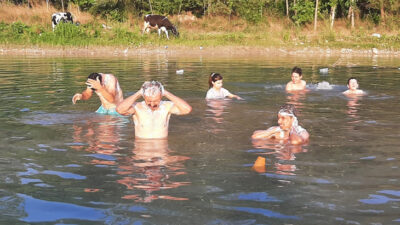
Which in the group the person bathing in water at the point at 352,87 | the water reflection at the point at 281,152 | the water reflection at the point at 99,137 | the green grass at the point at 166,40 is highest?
the green grass at the point at 166,40

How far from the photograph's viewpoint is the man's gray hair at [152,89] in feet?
24.8

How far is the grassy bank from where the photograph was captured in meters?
30.2

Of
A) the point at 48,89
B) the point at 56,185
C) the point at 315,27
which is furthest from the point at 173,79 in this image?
the point at 315,27

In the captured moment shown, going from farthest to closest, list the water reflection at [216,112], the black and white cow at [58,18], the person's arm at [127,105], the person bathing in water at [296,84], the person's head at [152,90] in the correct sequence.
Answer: the black and white cow at [58,18], the person bathing in water at [296,84], the water reflection at [216,112], the person's arm at [127,105], the person's head at [152,90]

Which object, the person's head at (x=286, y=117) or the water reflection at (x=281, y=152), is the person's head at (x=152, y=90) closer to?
the water reflection at (x=281, y=152)

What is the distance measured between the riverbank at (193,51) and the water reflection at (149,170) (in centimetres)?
2101

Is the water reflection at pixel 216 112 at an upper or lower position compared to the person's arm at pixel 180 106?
lower

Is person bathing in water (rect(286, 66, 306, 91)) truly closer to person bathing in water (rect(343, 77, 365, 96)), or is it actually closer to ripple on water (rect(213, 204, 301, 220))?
person bathing in water (rect(343, 77, 365, 96))

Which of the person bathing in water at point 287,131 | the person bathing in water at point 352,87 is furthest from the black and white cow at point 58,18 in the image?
the person bathing in water at point 287,131

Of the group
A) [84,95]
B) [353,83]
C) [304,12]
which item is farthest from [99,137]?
[304,12]

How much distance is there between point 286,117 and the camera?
8.24m

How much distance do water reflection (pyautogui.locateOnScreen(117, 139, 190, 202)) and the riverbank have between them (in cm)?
2101

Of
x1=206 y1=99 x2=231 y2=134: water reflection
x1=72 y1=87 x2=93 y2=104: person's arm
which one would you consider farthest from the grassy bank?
x1=72 y1=87 x2=93 y2=104: person's arm

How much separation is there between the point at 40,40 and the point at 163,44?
6912 millimetres
